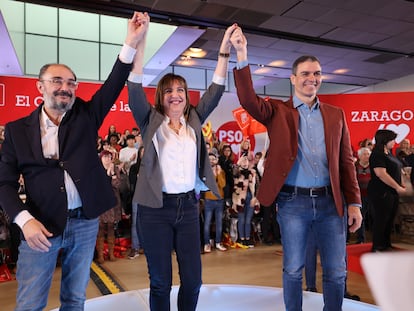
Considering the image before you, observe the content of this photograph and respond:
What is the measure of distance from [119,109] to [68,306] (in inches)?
208

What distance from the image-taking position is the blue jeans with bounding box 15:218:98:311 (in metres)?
1.51

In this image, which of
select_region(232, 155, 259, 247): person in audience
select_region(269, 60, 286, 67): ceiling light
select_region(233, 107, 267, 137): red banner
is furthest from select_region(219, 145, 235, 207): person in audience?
select_region(269, 60, 286, 67): ceiling light

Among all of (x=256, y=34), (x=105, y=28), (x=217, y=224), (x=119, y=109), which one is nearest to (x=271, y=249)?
(x=217, y=224)

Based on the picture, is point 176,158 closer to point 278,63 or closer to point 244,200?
point 244,200

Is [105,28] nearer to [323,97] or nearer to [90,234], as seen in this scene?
[323,97]

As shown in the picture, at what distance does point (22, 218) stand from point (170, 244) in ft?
2.17

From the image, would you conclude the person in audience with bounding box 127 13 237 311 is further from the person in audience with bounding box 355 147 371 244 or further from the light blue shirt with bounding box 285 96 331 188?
the person in audience with bounding box 355 147 371 244

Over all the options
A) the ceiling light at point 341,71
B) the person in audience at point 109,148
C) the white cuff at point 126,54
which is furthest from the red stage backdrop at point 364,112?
the white cuff at point 126,54

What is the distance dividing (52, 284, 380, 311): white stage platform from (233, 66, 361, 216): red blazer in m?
0.94

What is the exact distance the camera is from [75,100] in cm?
176

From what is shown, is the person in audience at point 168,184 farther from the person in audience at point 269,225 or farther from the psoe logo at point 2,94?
the psoe logo at point 2,94

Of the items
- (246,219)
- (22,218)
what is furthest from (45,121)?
(246,219)

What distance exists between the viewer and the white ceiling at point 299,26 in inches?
233

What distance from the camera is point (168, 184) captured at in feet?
5.91
